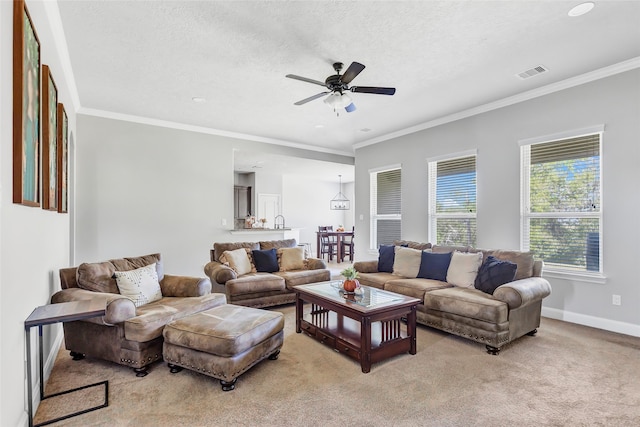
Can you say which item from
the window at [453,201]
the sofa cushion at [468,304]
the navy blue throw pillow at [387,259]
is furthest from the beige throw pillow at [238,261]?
the window at [453,201]

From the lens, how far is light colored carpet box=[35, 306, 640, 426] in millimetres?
2082

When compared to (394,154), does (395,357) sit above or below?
below

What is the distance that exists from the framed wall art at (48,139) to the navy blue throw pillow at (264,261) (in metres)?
2.68

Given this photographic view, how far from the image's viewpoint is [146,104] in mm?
4730

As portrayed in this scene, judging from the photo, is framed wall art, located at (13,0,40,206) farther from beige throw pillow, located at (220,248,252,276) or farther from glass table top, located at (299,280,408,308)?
beige throw pillow, located at (220,248,252,276)

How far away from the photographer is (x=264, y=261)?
5.00 meters

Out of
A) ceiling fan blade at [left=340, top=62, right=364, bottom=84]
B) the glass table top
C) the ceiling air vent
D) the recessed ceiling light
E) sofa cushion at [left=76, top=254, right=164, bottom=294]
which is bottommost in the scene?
the glass table top

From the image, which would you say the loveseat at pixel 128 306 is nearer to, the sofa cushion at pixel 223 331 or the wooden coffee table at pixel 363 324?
the sofa cushion at pixel 223 331

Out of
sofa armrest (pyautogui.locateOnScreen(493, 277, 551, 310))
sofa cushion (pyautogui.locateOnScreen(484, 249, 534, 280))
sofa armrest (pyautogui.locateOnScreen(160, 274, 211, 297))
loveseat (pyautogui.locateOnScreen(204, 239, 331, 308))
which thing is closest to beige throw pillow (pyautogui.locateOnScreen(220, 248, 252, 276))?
loveseat (pyautogui.locateOnScreen(204, 239, 331, 308))

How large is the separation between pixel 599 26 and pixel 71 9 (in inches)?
170

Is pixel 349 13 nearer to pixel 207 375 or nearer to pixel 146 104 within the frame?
pixel 207 375

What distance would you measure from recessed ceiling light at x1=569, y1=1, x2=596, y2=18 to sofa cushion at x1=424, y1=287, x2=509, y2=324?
2.48m

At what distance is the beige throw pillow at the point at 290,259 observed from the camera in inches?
204

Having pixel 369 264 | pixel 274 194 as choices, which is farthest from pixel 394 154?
pixel 274 194
